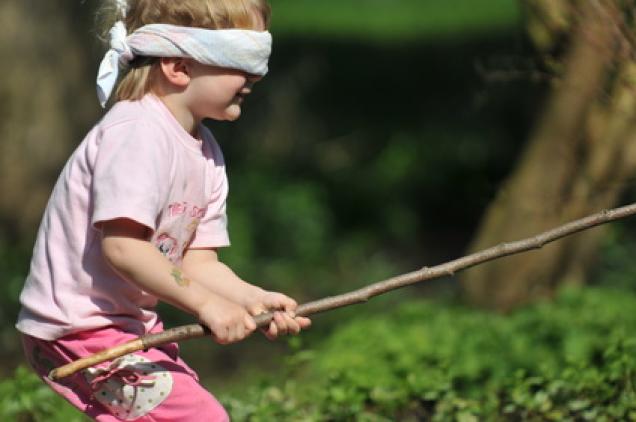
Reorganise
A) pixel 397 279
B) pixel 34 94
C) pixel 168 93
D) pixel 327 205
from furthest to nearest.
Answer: pixel 327 205 < pixel 34 94 < pixel 168 93 < pixel 397 279

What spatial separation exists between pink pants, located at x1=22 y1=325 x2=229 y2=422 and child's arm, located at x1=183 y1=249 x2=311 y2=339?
0.26 m

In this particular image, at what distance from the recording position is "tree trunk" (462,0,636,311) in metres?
6.64

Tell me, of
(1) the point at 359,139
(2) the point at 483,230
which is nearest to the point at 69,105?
(2) the point at 483,230

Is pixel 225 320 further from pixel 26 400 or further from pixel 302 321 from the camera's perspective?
pixel 26 400

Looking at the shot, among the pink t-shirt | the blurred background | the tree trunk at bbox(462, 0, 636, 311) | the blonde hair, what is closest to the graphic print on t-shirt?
the pink t-shirt

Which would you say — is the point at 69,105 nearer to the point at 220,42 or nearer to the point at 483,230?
the point at 483,230

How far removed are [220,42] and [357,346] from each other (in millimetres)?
2643

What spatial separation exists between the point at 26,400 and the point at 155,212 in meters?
1.42

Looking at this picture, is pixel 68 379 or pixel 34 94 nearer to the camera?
pixel 68 379

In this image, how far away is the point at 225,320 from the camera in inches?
138

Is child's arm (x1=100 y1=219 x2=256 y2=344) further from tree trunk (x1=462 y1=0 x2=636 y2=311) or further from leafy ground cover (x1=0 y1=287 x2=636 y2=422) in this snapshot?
tree trunk (x1=462 y1=0 x2=636 y2=311)

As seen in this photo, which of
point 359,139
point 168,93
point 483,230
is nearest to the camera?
point 168,93

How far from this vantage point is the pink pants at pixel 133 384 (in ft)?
12.1

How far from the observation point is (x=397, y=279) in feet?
11.6
